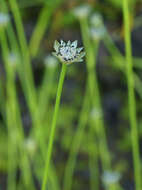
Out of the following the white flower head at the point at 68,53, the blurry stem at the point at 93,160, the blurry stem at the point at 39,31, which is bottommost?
the blurry stem at the point at 93,160

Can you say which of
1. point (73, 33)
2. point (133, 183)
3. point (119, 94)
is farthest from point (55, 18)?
point (133, 183)

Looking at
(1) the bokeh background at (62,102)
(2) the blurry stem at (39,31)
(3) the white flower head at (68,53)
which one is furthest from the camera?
(2) the blurry stem at (39,31)

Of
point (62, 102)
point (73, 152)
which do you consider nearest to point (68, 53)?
point (73, 152)

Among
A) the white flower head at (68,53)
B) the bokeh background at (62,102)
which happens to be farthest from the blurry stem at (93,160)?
the white flower head at (68,53)

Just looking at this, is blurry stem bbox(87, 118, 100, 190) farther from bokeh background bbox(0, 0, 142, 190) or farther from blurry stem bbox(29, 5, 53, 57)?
blurry stem bbox(29, 5, 53, 57)

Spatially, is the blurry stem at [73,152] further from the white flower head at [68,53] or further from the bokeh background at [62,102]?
the white flower head at [68,53]

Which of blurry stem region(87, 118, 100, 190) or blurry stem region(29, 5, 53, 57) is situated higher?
blurry stem region(29, 5, 53, 57)

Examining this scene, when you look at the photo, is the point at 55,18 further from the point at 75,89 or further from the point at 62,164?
the point at 62,164

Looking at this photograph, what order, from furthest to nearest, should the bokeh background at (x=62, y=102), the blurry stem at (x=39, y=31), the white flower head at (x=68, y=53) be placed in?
the blurry stem at (x=39, y=31) → the bokeh background at (x=62, y=102) → the white flower head at (x=68, y=53)

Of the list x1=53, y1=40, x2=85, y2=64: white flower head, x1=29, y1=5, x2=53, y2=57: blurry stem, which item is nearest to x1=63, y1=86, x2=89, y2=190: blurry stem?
x1=29, y1=5, x2=53, y2=57: blurry stem
